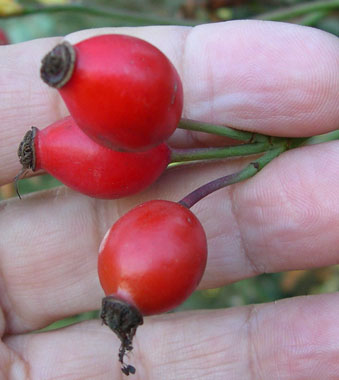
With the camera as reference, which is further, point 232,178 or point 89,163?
point 232,178

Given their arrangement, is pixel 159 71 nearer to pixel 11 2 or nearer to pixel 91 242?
pixel 91 242

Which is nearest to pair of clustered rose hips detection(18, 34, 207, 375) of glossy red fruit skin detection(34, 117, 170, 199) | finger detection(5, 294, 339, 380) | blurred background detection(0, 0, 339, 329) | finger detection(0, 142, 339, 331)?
Answer: glossy red fruit skin detection(34, 117, 170, 199)

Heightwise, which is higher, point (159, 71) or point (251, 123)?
point (159, 71)

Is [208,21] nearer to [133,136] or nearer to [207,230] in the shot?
[207,230]

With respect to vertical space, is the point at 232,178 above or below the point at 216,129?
below

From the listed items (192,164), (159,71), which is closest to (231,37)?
(192,164)

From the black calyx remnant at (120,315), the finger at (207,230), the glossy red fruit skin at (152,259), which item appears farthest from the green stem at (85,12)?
the black calyx remnant at (120,315)

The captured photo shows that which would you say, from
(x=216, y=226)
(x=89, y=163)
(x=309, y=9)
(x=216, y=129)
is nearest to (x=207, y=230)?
(x=216, y=226)

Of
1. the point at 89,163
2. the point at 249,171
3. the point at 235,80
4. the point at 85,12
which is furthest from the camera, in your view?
the point at 85,12
